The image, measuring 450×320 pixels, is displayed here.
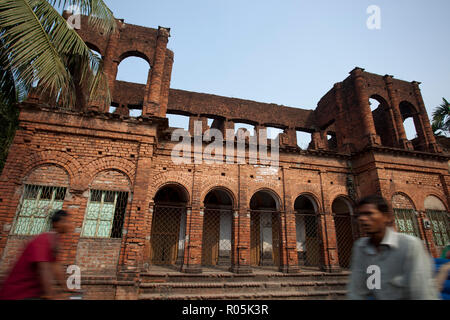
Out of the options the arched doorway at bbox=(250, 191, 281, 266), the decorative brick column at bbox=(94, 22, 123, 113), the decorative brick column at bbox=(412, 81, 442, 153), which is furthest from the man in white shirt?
the decorative brick column at bbox=(412, 81, 442, 153)

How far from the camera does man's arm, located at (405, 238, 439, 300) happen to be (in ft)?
5.94

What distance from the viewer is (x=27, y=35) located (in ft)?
16.8

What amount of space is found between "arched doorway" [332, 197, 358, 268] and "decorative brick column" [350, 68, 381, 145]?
3.38m

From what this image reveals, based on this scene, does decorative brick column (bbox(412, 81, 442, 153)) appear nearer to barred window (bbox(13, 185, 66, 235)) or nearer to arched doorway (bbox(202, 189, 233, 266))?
arched doorway (bbox(202, 189, 233, 266))

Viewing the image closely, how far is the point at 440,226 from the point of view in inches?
462

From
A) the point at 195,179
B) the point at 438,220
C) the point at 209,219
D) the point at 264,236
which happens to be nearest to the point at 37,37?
the point at 195,179

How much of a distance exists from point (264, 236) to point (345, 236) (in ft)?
14.3

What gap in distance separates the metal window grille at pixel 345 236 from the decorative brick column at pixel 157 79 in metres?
10.1

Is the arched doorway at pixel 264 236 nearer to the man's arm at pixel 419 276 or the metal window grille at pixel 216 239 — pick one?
the metal window grille at pixel 216 239

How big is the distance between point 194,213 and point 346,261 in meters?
8.43

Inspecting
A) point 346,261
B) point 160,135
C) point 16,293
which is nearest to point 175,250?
point 160,135

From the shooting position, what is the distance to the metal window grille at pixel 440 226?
11.5 meters

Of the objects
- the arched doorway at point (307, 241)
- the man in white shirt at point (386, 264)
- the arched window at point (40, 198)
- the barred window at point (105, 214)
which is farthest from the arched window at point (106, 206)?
the arched doorway at point (307, 241)
